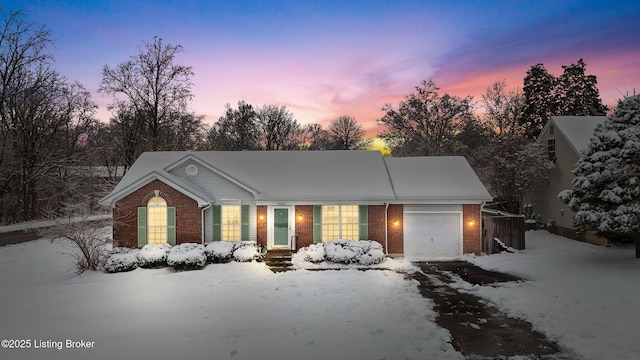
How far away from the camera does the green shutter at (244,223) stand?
60.9ft

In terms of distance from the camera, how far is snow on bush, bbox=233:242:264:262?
54.1ft

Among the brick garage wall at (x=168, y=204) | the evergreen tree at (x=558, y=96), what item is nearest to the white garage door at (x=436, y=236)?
the brick garage wall at (x=168, y=204)

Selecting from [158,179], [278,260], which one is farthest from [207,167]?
[278,260]

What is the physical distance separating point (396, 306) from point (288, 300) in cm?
337

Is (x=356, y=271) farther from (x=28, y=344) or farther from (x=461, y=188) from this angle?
(x=28, y=344)

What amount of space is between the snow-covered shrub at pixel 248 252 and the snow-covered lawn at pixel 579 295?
8.67m

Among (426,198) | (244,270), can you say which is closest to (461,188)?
(426,198)

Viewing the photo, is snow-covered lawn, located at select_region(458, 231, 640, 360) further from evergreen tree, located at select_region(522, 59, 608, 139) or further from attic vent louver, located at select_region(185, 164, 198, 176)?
evergreen tree, located at select_region(522, 59, 608, 139)

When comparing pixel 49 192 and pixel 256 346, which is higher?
pixel 49 192

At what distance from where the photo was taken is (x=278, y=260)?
17.1 meters

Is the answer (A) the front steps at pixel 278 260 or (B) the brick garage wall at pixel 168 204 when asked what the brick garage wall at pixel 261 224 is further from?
(B) the brick garage wall at pixel 168 204

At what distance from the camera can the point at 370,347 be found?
8.38 meters

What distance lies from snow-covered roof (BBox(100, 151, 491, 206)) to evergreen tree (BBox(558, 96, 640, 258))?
163 inches
